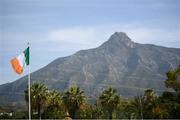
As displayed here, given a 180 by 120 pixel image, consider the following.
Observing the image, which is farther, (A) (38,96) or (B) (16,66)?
(A) (38,96)

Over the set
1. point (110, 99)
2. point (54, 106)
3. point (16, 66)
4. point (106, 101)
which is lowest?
point (54, 106)

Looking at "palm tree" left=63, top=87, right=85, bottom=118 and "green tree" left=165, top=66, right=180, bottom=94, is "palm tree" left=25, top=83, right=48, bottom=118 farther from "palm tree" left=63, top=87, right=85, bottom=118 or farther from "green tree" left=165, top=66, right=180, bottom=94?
"green tree" left=165, top=66, right=180, bottom=94

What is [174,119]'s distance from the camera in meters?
62.8

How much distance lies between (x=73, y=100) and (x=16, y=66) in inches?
1774

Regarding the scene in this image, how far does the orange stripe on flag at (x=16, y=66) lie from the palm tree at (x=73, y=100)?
1762 inches

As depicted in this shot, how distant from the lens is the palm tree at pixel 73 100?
247 feet

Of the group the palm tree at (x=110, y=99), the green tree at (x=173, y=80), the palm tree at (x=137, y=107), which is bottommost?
the palm tree at (x=137, y=107)

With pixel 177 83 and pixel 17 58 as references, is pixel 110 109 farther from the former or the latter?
pixel 17 58

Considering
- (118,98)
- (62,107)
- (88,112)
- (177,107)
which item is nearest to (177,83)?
(177,107)

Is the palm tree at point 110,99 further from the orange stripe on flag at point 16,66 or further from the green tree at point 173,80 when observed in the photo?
the orange stripe on flag at point 16,66

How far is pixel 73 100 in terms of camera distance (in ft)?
247

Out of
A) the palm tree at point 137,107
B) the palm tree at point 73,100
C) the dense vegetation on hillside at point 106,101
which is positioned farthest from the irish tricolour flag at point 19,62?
the palm tree at point 137,107

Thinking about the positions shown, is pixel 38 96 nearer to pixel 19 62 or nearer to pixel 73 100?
pixel 73 100

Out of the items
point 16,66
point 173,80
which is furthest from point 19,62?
point 173,80
